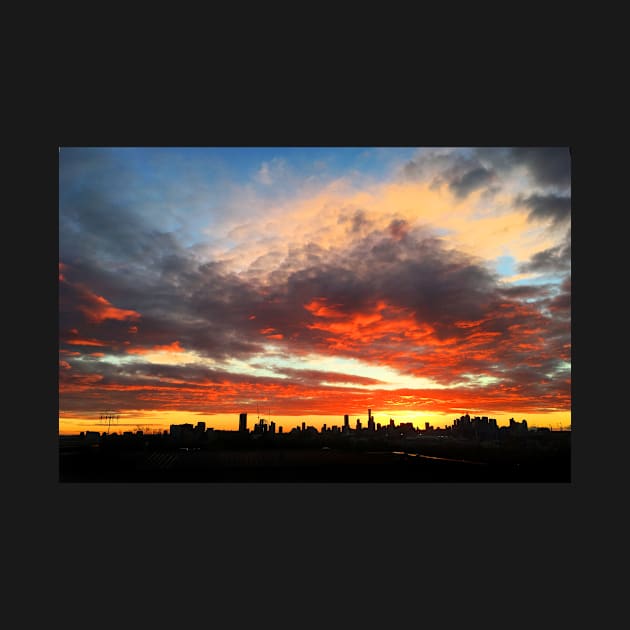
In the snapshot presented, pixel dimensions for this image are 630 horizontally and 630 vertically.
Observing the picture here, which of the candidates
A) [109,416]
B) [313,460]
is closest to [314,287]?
[313,460]

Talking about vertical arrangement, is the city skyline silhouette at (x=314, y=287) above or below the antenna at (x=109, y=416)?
above

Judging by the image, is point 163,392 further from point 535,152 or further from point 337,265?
point 535,152

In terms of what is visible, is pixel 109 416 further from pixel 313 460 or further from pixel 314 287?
pixel 314 287

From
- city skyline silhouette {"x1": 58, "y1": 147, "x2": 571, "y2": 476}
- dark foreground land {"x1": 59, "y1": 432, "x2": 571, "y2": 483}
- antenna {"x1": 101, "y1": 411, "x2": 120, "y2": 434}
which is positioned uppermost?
city skyline silhouette {"x1": 58, "y1": 147, "x2": 571, "y2": 476}

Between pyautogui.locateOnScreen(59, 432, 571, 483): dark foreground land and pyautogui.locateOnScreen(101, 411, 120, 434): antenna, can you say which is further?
pyautogui.locateOnScreen(101, 411, 120, 434): antenna

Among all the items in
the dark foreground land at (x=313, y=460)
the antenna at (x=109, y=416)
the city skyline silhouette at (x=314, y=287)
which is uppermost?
the city skyline silhouette at (x=314, y=287)

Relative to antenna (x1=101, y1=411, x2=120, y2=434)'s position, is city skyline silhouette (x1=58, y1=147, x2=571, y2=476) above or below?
above

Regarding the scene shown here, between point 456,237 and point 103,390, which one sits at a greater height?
point 456,237

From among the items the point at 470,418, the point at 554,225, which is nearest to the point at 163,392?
the point at 470,418
